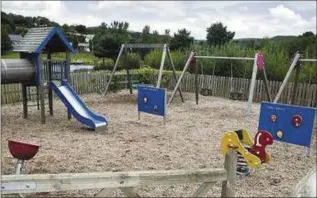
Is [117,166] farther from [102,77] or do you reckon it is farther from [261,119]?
[102,77]

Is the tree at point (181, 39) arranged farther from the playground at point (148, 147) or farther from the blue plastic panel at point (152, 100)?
the blue plastic panel at point (152, 100)

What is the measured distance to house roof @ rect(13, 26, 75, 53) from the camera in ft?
28.4

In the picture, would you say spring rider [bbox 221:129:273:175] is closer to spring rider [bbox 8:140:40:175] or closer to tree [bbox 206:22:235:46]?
spring rider [bbox 8:140:40:175]

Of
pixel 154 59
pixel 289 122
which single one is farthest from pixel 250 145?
pixel 154 59

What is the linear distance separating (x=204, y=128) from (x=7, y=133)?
4634mm

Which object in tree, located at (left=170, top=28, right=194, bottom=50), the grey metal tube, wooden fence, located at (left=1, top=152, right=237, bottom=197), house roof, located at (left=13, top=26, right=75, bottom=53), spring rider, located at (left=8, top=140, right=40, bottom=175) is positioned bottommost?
spring rider, located at (left=8, top=140, right=40, bottom=175)

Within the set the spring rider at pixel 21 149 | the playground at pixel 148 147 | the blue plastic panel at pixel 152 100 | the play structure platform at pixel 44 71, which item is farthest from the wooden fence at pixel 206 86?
the spring rider at pixel 21 149

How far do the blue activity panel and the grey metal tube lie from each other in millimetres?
5633

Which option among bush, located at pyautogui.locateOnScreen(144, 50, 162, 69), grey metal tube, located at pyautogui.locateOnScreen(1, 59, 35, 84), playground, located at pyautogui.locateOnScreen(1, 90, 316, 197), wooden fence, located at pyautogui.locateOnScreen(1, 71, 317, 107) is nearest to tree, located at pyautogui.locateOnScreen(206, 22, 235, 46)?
bush, located at pyautogui.locateOnScreen(144, 50, 162, 69)

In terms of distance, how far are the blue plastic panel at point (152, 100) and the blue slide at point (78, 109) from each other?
1.37 m

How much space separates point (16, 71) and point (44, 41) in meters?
0.99

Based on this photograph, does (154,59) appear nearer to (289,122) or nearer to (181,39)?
(289,122)

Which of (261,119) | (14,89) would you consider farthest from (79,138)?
(14,89)

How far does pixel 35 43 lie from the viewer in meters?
8.78
